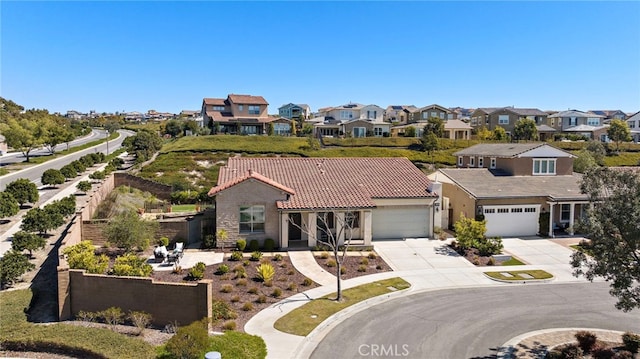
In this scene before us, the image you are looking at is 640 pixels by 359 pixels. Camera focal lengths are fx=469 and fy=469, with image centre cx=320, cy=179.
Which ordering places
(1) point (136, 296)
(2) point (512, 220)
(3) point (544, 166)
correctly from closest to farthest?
(1) point (136, 296)
(2) point (512, 220)
(3) point (544, 166)

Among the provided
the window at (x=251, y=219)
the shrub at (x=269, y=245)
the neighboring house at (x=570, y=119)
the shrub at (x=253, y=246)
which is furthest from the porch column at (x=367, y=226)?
the neighboring house at (x=570, y=119)

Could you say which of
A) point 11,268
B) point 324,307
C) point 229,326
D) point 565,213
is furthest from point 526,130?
point 11,268

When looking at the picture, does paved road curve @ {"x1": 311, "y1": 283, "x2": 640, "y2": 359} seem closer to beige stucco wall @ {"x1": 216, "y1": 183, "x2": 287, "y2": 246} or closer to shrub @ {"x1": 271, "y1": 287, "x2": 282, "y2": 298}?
shrub @ {"x1": 271, "y1": 287, "x2": 282, "y2": 298}

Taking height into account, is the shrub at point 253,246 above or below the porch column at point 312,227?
below

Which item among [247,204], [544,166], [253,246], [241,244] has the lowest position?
[253,246]

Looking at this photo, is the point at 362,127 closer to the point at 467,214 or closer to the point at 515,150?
the point at 515,150

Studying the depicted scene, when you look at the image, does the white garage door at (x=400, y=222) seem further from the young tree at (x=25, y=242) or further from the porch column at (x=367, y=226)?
the young tree at (x=25, y=242)

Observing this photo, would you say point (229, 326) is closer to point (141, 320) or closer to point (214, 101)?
point (141, 320)
